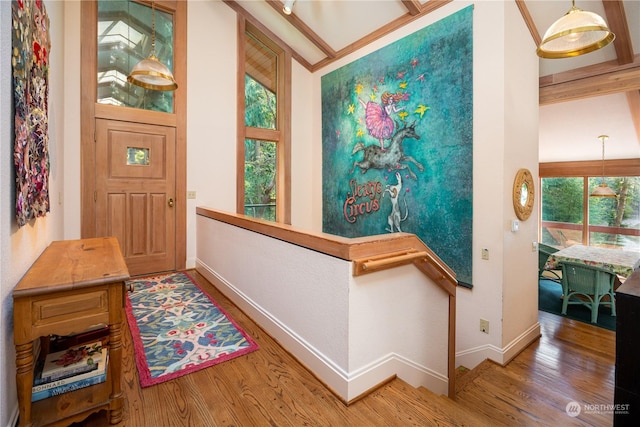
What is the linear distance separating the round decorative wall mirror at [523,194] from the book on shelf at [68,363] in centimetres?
361

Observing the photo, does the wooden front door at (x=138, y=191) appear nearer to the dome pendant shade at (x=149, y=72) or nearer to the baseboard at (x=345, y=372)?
the dome pendant shade at (x=149, y=72)

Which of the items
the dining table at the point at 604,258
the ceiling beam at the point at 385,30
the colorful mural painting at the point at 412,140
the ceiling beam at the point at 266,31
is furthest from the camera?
the ceiling beam at the point at 266,31

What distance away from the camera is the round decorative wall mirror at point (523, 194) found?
300 centimetres

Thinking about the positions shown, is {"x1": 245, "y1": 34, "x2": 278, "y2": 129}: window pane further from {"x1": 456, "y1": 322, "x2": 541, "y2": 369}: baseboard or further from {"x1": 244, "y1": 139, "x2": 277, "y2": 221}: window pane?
{"x1": 456, "y1": 322, "x2": 541, "y2": 369}: baseboard

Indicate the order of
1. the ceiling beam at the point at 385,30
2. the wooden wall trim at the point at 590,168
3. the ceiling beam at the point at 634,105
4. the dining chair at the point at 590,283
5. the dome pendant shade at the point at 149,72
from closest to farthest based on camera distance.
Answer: the dome pendant shade at the point at 149,72
the ceiling beam at the point at 385,30
the dining chair at the point at 590,283
the ceiling beam at the point at 634,105
the wooden wall trim at the point at 590,168

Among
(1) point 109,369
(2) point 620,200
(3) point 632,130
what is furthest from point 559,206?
(1) point 109,369

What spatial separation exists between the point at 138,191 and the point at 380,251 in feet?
11.9

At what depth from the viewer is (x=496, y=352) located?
2.97 meters

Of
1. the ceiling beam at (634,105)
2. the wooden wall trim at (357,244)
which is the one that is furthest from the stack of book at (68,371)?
the ceiling beam at (634,105)

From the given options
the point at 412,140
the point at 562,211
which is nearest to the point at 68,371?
the point at 412,140

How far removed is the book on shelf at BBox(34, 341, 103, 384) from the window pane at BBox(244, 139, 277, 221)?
3.47 metres

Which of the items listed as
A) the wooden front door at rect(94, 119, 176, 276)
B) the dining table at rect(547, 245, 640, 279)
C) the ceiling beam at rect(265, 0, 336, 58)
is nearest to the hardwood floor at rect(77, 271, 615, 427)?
the dining table at rect(547, 245, 640, 279)

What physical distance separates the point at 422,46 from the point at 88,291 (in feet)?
13.0

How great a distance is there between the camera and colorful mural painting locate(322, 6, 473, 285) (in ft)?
10.3
